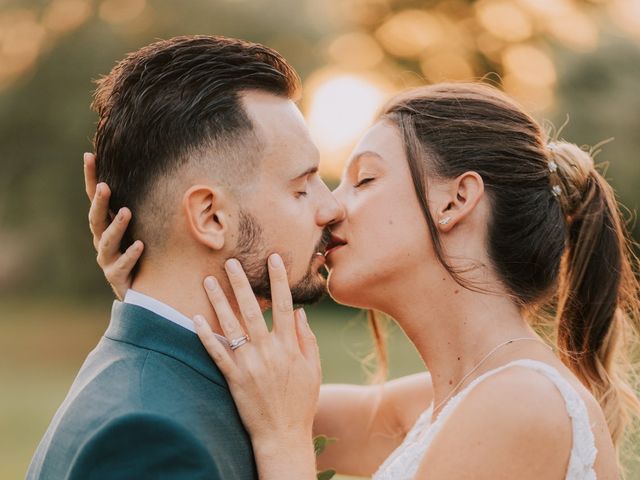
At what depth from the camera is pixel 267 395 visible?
3021 mm

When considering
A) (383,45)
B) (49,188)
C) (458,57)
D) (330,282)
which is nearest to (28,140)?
(49,188)

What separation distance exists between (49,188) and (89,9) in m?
4.80

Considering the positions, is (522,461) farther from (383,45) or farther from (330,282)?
(383,45)

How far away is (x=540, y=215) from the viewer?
3.78 m

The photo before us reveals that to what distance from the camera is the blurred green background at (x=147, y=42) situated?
2152 centimetres

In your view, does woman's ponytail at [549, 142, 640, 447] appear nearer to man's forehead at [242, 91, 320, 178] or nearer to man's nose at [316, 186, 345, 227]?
man's nose at [316, 186, 345, 227]

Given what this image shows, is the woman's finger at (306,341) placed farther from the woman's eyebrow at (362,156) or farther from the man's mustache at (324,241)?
the woman's eyebrow at (362,156)

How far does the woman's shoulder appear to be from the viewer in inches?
120

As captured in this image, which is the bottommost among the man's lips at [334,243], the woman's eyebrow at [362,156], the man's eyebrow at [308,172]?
the man's lips at [334,243]

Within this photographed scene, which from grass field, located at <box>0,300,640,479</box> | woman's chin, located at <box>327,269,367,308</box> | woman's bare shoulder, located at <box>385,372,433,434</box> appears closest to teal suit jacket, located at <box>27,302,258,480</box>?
woman's chin, located at <box>327,269,367,308</box>

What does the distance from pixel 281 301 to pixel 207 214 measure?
0.41m

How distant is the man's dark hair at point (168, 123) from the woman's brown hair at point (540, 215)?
894mm

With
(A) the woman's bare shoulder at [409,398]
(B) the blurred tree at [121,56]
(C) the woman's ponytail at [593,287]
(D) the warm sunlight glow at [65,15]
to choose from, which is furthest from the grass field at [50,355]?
(D) the warm sunlight glow at [65,15]

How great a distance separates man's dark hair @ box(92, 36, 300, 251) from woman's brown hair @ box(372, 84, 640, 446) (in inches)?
35.2
